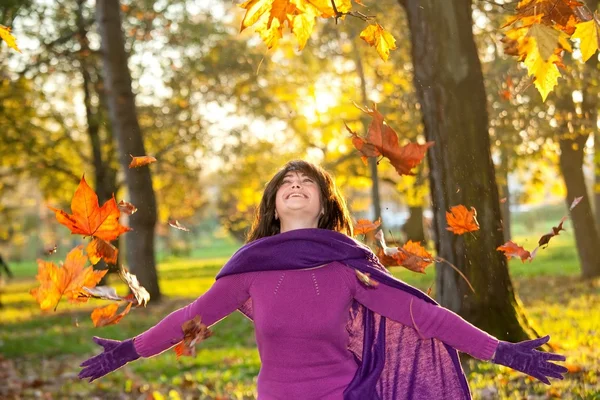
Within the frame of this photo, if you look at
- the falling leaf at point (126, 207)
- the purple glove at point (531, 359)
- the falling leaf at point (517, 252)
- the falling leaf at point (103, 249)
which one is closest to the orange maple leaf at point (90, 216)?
the falling leaf at point (103, 249)

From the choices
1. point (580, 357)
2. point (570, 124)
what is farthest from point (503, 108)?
point (580, 357)

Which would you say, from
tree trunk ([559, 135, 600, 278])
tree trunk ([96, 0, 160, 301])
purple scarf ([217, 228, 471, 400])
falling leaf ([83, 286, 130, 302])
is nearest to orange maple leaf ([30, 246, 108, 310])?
falling leaf ([83, 286, 130, 302])

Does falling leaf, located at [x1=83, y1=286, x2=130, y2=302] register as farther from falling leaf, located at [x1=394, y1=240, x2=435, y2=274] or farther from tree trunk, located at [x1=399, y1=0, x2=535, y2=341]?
tree trunk, located at [x1=399, y1=0, x2=535, y2=341]

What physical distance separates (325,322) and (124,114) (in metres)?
11.7

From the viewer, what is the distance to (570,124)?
11773 mm

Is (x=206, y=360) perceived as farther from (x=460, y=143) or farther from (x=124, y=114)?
(x=124, y=114)

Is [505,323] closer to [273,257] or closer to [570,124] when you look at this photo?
[273,257]

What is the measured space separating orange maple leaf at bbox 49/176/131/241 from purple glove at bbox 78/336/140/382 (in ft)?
1.44

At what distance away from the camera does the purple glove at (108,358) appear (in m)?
3.18

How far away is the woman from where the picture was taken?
3.11m

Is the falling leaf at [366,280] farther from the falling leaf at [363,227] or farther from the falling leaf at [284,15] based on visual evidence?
the falling leaf at [284,15]

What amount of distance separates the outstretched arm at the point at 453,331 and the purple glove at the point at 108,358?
3.18ft

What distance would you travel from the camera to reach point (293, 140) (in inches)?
846

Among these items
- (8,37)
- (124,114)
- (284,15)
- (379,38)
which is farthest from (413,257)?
(124,114)
